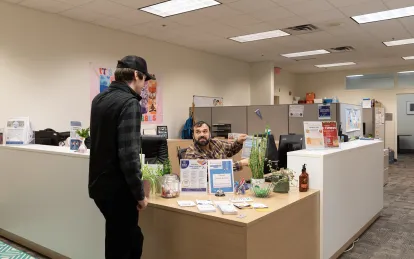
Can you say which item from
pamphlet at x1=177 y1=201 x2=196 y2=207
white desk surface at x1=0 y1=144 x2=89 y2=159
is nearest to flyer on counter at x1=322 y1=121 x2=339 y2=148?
pamphlet at x1=177 y1=201 x2=196 y2=207

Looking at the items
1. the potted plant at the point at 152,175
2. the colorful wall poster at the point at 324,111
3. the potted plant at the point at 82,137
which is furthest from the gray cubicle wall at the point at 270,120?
the potted plant at the point at 152,175

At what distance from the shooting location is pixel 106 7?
4.56 meters

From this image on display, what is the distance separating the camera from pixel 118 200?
188 centimetres

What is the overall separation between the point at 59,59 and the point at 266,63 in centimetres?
526

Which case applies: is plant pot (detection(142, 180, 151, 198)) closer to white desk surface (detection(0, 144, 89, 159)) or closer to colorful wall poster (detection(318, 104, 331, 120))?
white desk surface (detection(0, 144, 89, 159))

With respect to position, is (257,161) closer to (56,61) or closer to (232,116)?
(56,61)

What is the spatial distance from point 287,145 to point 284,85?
23.7 feet

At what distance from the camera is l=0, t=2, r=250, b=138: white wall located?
4391 millimetres

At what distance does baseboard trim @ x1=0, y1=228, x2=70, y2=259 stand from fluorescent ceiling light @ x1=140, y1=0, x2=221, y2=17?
3053 millimetres

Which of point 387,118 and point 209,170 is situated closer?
point 209,170

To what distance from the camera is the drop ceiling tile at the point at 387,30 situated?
18.2 ft

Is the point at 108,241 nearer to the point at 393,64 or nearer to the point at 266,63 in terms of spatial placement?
the point at 266,63

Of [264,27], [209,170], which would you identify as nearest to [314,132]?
[209,170]

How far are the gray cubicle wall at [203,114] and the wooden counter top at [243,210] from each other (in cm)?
429
